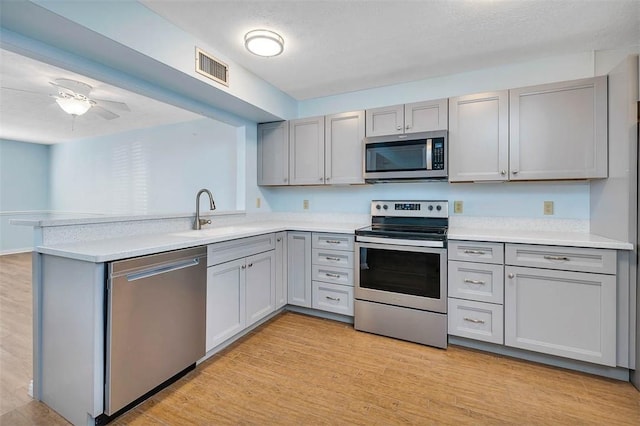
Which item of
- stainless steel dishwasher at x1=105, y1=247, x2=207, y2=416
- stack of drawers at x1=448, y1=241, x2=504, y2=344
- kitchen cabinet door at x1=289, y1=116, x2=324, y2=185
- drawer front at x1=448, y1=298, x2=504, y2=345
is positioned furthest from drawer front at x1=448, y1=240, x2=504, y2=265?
stainless steel dishwasher at x1=105, y1=247, x2=207, y2=416

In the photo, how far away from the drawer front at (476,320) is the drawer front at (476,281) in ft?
0.18

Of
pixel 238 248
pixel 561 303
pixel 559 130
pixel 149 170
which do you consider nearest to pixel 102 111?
pixel 149 170

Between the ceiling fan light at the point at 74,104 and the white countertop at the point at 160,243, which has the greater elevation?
the ceiling fan light at the point at 74,104

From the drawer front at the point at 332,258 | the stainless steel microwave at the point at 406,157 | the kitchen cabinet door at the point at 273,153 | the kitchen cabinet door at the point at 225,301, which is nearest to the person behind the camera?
the kitchen cabinet door at the point at 225,301

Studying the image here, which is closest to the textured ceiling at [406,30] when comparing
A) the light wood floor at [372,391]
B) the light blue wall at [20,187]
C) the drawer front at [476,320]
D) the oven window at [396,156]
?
the oven window at [396,156]

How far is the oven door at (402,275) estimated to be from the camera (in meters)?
2.37

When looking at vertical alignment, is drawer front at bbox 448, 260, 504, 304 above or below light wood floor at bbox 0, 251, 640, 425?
above

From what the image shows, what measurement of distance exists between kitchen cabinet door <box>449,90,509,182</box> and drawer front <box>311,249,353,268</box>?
3.89 feet

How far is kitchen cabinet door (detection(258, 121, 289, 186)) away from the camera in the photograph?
11.1 feet

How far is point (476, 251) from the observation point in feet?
7.51

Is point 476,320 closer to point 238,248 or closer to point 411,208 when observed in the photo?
point 411,208

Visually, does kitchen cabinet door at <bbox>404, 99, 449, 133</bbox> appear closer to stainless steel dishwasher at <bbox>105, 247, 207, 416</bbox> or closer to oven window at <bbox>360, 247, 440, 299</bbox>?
oven window at <bbox>360, 247, 440, 299</bbox>

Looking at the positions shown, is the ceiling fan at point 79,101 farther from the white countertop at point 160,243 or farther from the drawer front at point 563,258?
the drawer front at point 563,258

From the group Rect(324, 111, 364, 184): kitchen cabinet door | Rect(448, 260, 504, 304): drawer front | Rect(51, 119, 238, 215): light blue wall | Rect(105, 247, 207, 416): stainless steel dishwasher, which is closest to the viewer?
Rect(105, 247, 207, 416): stainless steel dishwasher
